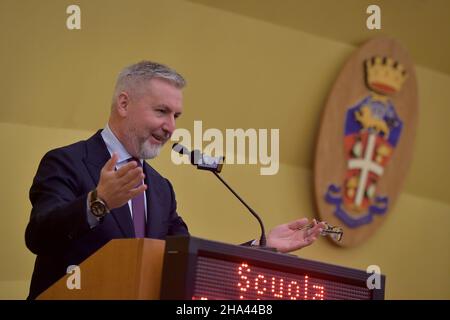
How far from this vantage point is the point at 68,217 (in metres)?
2.19

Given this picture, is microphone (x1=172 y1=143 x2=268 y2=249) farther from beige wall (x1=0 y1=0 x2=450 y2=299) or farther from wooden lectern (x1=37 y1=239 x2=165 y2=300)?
beige wall (x1=0 y1=0 x2=450 y2=299)

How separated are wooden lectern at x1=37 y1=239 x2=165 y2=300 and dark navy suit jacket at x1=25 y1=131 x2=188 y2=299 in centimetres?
18

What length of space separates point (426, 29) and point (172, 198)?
2841mm

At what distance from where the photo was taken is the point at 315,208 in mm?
4652

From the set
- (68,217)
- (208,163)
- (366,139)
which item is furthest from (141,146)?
(366,139)

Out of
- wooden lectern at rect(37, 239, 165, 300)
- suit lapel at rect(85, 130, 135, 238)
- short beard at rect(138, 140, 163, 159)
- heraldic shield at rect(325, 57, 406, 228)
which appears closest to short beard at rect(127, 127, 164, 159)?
short beard at rect(138, 140, 163, 159)

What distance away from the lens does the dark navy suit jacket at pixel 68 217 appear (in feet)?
7.34

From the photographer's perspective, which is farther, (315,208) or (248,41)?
(315,208)

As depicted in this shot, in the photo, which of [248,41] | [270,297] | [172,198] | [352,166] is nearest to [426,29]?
[352,166]

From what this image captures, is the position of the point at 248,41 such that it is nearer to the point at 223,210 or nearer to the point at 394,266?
→ the point at 223,210

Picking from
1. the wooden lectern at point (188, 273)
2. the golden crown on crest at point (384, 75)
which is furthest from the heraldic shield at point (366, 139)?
the wooden lectern at point (188, 273)

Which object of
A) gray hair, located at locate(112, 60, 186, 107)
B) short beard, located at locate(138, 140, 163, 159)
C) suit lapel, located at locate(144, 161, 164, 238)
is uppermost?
gray hair, located at locate(112, 60, 186, 107)

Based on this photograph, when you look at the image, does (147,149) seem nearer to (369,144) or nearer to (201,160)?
(201,160)

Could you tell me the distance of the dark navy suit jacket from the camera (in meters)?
2.24
